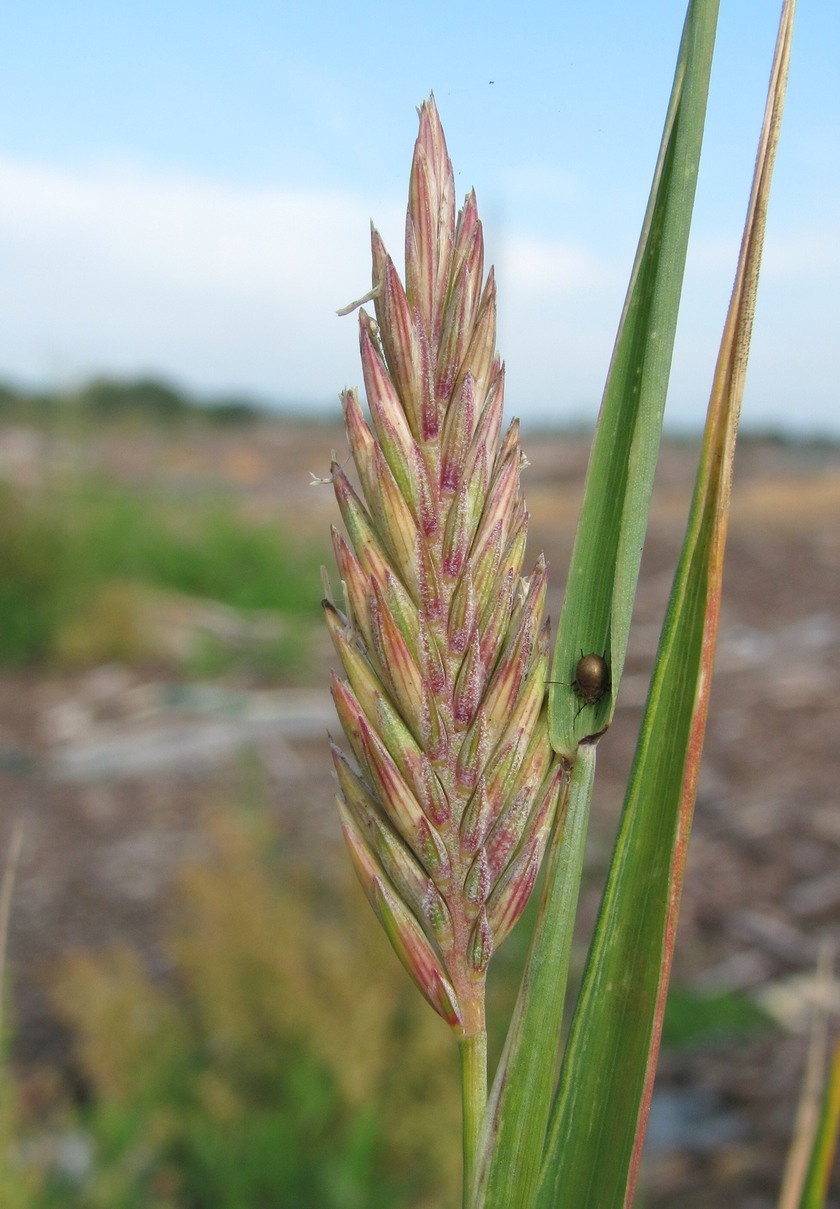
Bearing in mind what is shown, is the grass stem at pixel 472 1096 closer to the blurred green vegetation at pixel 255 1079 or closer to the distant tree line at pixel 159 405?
Result: the blurred green vegetation at pixel 255 1079

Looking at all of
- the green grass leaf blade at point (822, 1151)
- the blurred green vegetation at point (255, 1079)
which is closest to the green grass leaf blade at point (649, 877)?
the green grass leaf blade at point (822, 1151)

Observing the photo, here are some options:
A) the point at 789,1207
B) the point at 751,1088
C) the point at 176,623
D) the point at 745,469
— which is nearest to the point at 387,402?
the point at 789,1207

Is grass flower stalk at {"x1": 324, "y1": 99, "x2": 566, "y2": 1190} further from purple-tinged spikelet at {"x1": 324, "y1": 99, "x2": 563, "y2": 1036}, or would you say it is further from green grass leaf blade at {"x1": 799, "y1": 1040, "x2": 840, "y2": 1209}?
green grass leaf blade at {"x1": 799, "y1": 1040, "x2": 840, "y2": 1209}

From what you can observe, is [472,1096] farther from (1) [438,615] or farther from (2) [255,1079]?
(2) [255,1079]

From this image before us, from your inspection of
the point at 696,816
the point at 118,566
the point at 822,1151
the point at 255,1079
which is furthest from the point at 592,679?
the point at 118,566

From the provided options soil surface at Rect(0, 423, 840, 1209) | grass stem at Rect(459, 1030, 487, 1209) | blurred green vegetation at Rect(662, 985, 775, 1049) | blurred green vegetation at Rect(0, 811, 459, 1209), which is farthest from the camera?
blurred green vegetation at Rect(662, 985, 775, 1049)

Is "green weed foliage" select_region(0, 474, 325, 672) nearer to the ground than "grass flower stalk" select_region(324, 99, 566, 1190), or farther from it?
nearer to the ground

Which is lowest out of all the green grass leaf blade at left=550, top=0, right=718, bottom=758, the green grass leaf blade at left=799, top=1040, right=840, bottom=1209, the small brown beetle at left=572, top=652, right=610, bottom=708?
the green grass leaf blade at left=799, top=1040, right=840, bottom=1209

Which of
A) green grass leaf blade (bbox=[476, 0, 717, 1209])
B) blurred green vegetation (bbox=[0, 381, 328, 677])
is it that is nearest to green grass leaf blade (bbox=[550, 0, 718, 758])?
green grass leaf blade (bbox=[476, 0, 717, 1209])
